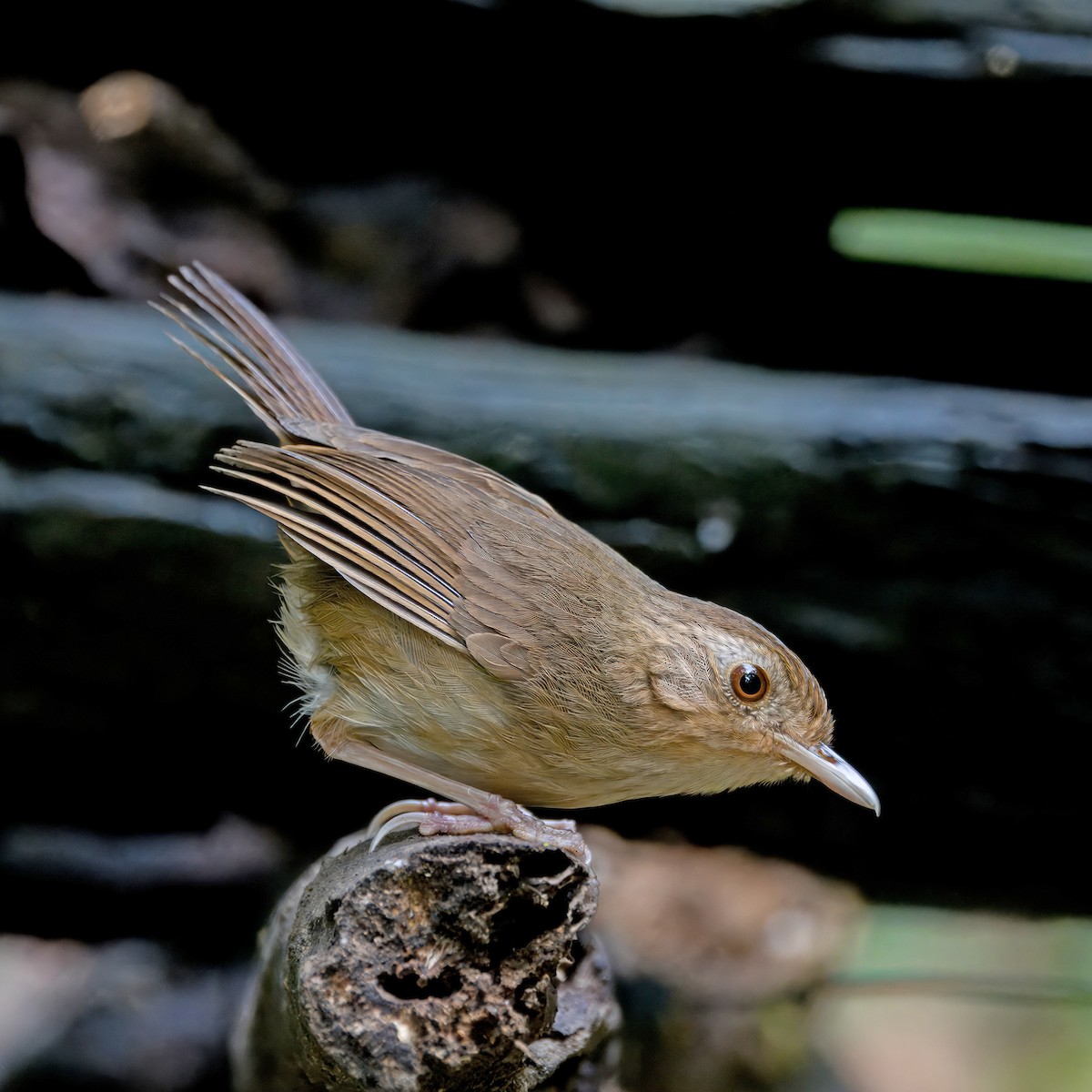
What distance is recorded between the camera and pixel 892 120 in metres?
4.41

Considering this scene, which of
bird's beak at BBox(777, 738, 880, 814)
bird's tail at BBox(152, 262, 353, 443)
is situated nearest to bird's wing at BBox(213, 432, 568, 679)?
bird's tail at BBox(152, 262, 353, 443)

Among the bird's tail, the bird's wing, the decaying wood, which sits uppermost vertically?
the bird's tail

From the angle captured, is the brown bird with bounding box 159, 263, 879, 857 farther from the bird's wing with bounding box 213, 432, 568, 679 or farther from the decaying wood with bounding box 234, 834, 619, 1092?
the decaying wood with bounding box 234, 834, 619, 1092

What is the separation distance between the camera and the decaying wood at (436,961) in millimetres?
2006

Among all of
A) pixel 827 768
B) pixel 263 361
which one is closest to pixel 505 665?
pixel 827 768

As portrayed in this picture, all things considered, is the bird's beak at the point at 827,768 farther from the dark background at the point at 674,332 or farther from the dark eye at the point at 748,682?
the dark background at the point at 674,332

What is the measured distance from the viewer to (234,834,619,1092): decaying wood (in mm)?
2006

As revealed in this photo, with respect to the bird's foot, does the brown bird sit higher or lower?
higher

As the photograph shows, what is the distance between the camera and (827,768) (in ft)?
8.39

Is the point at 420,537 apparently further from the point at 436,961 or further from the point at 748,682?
the point at 436,961

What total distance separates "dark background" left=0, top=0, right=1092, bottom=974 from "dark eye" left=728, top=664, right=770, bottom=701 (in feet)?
4.87

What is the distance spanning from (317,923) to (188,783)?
2.39 m

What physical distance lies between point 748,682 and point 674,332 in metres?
2.70

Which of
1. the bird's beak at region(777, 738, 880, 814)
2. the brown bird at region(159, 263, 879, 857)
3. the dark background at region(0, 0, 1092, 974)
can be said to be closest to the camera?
the brown bird at region(159, 263, 879, 857)
